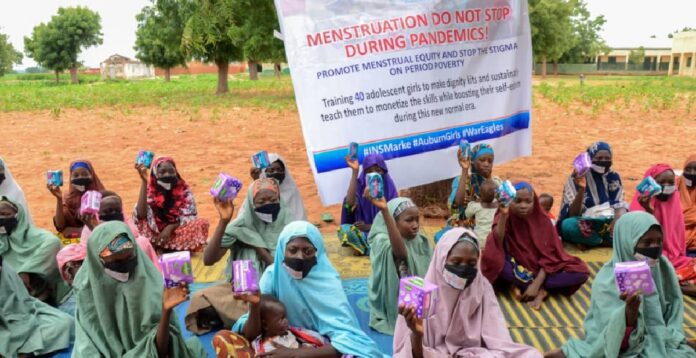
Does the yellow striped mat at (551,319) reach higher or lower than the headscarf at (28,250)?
lower

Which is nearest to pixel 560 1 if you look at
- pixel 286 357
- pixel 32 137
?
pixel 32 137

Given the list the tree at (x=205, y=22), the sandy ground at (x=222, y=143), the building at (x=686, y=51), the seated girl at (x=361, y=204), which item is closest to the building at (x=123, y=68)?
the building at (x=686, y=51)

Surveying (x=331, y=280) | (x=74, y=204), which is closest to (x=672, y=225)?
(x=331, y=280)

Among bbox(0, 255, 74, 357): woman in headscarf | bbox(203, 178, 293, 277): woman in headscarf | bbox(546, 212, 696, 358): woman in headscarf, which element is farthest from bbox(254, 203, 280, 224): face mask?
bbox(546, 212, 696, 358): woman in headscarf

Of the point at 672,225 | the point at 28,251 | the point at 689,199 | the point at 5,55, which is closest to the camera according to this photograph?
the point at 28,251

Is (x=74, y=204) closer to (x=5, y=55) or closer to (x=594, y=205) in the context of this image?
(x=594, y=205)

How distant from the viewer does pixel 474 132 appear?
6473 millimetres

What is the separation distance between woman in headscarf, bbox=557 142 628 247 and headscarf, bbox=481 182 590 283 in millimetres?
1281

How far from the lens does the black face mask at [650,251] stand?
3475mm

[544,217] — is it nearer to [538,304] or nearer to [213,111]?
[538,304]

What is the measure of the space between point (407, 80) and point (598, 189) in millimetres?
2424

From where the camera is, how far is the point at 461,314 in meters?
3.42

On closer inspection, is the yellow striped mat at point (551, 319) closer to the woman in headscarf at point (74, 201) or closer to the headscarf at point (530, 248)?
the headscarf at point (530, 248)

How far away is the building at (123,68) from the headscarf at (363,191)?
78875 millimetres
